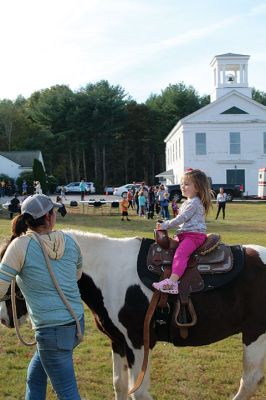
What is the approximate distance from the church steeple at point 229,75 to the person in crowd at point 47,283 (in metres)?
49.6

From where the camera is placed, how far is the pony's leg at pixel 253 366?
451cm

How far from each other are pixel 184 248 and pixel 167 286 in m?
0.39

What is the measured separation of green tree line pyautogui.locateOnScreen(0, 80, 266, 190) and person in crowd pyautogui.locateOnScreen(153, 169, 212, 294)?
62414 millimetres

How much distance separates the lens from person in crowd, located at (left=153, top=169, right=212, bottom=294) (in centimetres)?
442

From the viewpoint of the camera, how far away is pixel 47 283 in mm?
3361

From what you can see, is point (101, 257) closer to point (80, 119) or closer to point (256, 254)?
point (256, 254)

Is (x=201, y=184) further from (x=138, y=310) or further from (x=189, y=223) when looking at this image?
(x=138, y=310)

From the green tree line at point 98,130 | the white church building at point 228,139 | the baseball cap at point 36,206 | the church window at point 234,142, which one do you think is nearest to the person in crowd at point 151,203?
the white church building at point 228,139

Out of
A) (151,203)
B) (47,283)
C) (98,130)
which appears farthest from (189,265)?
(98,130)

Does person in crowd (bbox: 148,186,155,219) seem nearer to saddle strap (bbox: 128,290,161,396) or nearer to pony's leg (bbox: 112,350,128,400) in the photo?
pony's leg (bbox: 112,350,128,400)

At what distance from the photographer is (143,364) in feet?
14.1

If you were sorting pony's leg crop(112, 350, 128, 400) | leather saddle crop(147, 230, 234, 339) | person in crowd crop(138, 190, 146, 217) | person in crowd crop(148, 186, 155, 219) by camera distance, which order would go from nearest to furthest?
leather saddle crop(147, 230, 234, 339) < pony's leg crop(112, 350, 128, 400) < person in crowd crop(148, 186, 155, 219) < person in crowd crop(138, 190, 146, 217)

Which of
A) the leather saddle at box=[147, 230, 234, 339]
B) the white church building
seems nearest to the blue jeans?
the leather saddle at box=[147, 230, 234, 339]

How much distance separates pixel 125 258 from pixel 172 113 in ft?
233
